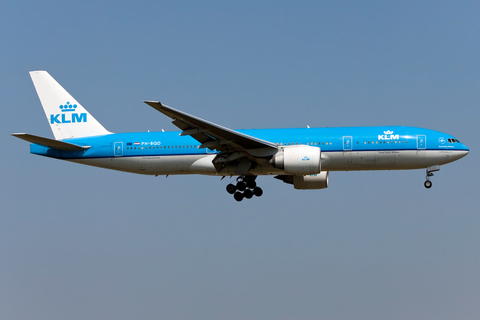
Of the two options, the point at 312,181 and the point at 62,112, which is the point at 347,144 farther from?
the point at 62,112

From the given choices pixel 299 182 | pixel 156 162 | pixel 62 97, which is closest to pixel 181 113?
pixel 156 162

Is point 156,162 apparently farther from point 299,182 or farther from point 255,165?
point 299,182

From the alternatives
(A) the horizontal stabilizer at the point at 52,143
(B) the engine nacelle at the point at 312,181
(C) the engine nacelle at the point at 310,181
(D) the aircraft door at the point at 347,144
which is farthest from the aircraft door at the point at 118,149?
(D) the aircraft door at the point at 347,144

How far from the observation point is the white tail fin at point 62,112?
3862 centimetres

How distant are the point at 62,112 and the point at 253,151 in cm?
1394

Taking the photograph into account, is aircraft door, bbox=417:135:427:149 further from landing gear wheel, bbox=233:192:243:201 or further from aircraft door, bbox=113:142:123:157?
aircraft door, bbox=113:142:123:157

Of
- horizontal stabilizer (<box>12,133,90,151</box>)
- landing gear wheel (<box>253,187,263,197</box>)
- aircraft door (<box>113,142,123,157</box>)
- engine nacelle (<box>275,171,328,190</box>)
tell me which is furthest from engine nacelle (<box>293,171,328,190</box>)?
horizontal stabilizer (<box>12,133,90,151</box>)

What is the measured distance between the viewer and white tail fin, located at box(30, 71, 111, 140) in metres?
38.6

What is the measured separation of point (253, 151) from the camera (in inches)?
1316

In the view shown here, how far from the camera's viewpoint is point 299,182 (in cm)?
3806

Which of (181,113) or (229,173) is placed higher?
(181,113)

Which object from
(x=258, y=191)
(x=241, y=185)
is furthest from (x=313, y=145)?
(x=241, y=185)

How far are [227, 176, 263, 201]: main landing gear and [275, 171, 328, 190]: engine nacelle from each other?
9.03 feet

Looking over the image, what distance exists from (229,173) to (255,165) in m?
1.75
